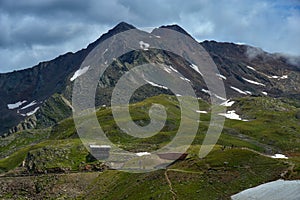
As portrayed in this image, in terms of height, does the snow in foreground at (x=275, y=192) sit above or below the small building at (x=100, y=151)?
below

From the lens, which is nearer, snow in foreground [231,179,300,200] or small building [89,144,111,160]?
snow in foreground [231,179,300,200]

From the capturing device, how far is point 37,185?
120 meters

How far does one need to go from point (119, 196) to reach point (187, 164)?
1873cm

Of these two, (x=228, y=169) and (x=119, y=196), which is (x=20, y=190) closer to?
(x=119, y=196)

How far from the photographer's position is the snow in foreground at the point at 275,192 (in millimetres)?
65188

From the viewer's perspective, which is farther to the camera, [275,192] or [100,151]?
[100,151]

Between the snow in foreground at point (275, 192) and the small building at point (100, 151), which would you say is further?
the small building at point (100, 151)

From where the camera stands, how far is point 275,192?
68.6m

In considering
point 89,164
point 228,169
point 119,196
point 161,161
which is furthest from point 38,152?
point 228,169

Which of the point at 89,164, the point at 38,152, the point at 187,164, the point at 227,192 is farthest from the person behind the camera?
the point at 38,152

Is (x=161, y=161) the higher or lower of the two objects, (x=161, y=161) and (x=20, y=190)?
the higher

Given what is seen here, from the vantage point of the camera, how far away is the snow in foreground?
2566 inches

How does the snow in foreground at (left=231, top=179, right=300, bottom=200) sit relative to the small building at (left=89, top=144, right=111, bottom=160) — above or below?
below

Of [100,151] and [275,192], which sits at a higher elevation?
[100,151]
